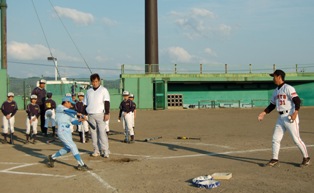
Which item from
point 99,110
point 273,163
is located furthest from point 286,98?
point 99,110

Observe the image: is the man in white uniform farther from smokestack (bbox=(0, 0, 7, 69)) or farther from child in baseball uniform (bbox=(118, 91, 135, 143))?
smokestack (bbox=(0, 0, 7, 69))

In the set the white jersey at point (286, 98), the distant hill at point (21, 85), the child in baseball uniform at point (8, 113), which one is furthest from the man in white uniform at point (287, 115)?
the distant hill at point (21, 85)

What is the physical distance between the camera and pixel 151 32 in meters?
42.3

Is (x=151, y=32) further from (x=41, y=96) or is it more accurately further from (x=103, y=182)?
(x=103, y=182)

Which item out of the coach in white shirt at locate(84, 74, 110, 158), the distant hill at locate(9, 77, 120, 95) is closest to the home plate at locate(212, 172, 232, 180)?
the coach in white shirt at locate(84, 74, 110, 158)

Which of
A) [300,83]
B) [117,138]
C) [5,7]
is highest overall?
[5,7]

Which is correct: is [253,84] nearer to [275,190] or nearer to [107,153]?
[107,153]

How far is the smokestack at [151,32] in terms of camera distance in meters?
42.0

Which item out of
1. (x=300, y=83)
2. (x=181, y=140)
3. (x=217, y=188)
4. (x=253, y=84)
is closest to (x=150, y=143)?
(x=181, y=140)

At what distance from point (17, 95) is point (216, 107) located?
17.7m

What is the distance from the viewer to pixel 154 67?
37125 mm

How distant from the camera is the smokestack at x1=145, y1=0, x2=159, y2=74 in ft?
138

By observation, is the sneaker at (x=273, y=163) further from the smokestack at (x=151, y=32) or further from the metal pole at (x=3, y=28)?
the smokestack at (x=151, y=32)

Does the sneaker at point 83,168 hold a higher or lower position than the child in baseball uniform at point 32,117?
lower
